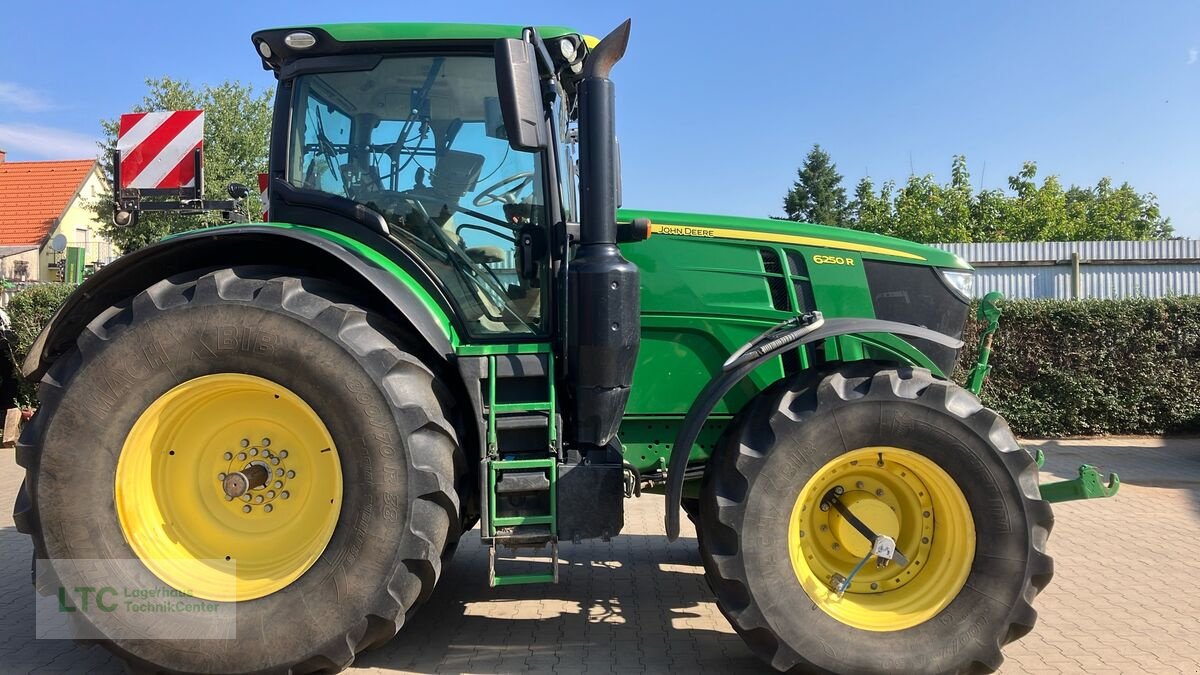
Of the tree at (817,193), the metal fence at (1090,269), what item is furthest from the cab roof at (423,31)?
the tree at (817,193)

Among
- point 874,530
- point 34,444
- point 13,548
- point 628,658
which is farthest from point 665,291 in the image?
point 13,548

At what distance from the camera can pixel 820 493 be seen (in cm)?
299

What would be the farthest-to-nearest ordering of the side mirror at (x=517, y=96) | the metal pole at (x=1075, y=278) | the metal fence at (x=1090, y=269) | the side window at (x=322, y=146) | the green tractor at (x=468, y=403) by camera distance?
the metal fence at (x=1090, y=269), the metal pole at (x=1075, y=278), the side window at (x=322, y=146), the green tractor at (x=468, y=403), the side mirror at (x=517, y=96)

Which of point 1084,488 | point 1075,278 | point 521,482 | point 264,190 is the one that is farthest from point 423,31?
point 1075,278

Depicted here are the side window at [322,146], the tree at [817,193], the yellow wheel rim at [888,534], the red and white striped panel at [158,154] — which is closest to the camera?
the yellow wheel rim at [888,534]

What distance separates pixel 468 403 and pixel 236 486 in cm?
90

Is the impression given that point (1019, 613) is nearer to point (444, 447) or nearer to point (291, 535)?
point (444, 447)

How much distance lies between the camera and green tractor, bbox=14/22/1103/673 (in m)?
2.74

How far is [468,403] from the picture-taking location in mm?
3047

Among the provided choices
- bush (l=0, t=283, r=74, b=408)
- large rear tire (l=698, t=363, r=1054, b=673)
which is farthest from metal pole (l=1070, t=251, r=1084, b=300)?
bush (l=0, t=283, r=74, b=408)

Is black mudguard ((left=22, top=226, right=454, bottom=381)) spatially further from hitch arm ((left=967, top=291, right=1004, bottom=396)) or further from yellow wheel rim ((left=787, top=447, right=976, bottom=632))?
hitch arm ((left=967, top=291, right=1004, bottom=396))

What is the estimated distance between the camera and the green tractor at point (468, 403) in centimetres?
274

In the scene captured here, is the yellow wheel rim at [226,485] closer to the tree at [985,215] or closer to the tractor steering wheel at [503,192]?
the tractor steering wheel at [503,192]

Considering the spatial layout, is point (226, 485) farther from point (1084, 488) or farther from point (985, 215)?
point (985, 215)
